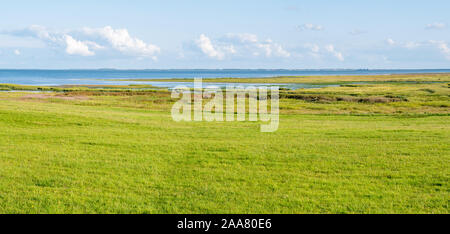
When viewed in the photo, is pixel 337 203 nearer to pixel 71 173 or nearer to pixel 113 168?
pixel 113 168

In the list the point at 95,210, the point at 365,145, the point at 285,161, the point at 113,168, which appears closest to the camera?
the point at 95,210

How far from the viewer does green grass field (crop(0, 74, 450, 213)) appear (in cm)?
967

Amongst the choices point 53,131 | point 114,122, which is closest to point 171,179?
point 53,131

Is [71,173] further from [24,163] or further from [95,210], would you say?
[95,210]

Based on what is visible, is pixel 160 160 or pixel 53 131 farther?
pixel 53 131

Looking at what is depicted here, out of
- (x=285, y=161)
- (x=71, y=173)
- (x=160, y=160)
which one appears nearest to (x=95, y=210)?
(x=71, y=173)

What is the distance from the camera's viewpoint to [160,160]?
46.5 ft

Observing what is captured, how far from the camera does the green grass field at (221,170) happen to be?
967 centimetres

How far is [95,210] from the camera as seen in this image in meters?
9.20

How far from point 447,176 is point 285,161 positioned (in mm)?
5228

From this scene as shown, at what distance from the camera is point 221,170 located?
42.0 feet
